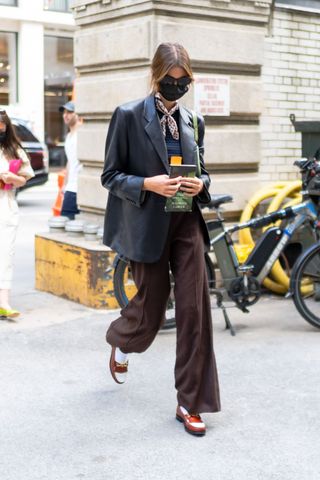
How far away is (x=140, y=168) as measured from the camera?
13.6 ft

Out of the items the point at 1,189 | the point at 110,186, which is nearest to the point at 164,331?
the point at 1,189

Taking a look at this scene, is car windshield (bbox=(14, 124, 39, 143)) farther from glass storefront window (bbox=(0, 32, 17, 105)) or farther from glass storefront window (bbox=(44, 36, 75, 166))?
glass storefront window (bbox=(44, 36, 75, 166))

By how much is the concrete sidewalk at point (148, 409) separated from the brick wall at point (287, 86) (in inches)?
80.5

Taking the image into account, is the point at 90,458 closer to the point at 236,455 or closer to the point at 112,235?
the point at 236,455

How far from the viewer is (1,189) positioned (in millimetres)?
6574

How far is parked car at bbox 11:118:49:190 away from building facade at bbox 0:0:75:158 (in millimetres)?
7924

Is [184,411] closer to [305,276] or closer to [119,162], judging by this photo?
[119,162]

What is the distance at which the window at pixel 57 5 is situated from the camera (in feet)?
85.8

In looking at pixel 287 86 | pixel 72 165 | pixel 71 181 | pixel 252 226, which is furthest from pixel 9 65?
pixel 252 226

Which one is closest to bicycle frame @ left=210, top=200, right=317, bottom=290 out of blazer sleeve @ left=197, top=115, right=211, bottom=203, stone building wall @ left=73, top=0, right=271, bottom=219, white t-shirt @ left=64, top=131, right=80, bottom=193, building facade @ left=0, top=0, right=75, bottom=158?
stone building wall @ left=73, top=0, right=271, bottom=219

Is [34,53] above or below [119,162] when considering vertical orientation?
above

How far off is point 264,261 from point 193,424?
8.17 ft

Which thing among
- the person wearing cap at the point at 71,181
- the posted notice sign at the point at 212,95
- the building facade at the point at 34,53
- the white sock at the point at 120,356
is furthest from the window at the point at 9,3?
the white sock at the point at 120,356

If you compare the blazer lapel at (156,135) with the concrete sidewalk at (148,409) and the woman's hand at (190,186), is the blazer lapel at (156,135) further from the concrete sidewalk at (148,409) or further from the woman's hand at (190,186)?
the concrete sidewalk at (148,409)
